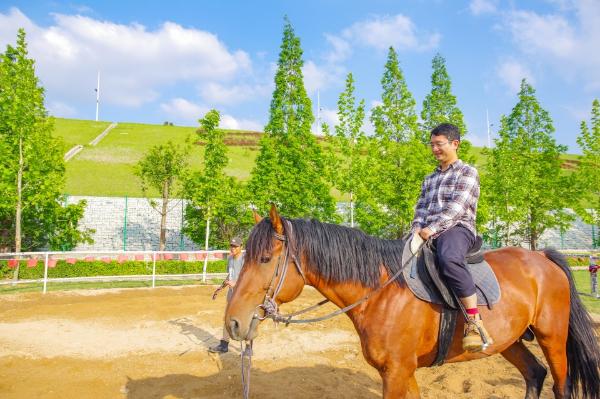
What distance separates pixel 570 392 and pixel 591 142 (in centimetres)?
2287

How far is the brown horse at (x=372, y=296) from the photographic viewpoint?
2.94 m

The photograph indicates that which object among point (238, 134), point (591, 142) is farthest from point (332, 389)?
point (238, 134)

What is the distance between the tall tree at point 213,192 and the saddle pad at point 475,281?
49.7 ft

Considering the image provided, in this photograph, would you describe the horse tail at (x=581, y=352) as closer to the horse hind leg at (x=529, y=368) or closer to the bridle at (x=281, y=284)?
the horse hind leg at (x=529, y=368)

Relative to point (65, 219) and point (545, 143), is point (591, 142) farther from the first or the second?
point (65, 219)

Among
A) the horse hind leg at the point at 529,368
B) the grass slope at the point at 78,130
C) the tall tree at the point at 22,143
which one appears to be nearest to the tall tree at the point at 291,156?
the tall tree at the point at 22,143

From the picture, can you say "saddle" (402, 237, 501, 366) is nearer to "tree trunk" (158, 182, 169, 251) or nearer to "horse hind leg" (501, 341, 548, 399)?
"horse hind leg" (501, 341, 548, 399)

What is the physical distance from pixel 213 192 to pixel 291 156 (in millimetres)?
4206

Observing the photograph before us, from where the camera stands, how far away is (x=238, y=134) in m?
63.3

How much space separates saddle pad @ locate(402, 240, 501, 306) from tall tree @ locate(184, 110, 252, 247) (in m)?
15.1

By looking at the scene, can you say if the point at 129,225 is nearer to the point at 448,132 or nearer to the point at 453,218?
the point at 448,132

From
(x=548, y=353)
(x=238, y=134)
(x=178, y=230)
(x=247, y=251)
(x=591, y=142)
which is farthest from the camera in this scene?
(x=238, y=134)

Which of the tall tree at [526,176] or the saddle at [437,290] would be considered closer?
the saddle at [437,290]

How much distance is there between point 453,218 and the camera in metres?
3.27
